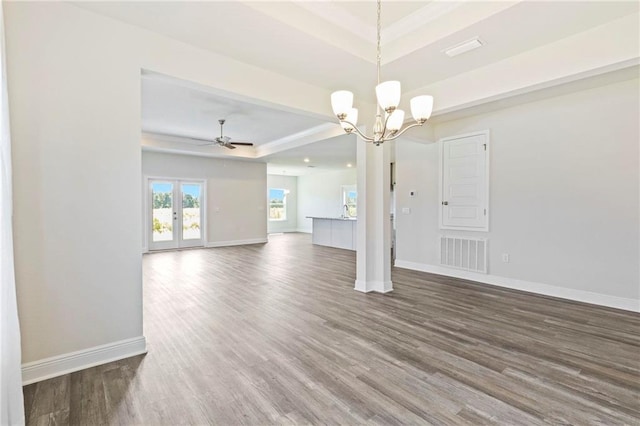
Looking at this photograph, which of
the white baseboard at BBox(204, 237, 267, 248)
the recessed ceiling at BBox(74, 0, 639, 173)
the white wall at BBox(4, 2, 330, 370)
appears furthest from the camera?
the white baseboard at BBox(204, 237, 267, 248)

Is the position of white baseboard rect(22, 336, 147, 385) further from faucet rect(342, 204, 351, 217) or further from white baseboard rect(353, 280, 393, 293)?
faucet rect(342, 204, 351, 217)

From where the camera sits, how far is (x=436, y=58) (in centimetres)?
315

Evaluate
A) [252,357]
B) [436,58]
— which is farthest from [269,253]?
[436,58]

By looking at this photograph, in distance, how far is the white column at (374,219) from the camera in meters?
4.46

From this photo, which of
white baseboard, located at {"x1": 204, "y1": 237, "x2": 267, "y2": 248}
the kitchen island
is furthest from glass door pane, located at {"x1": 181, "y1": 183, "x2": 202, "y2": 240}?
the kitchen island

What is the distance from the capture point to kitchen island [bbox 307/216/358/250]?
8617 millimetres

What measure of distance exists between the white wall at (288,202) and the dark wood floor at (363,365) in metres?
9.88

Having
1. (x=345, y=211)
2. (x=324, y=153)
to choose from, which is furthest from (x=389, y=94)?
(x=345, y=211)

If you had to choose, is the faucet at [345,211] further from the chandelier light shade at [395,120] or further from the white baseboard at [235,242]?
the chandelier light shade at [395,120]

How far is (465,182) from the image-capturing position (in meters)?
5.23

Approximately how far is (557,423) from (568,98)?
13.5ft

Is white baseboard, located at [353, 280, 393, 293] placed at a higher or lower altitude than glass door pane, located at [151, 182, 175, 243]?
lower

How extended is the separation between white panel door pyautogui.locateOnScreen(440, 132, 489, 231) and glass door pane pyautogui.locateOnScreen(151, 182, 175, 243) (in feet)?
23.5

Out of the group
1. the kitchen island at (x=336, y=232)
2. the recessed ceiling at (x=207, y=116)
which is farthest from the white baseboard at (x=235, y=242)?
the recessed ceiling at (x=207, y=116)
